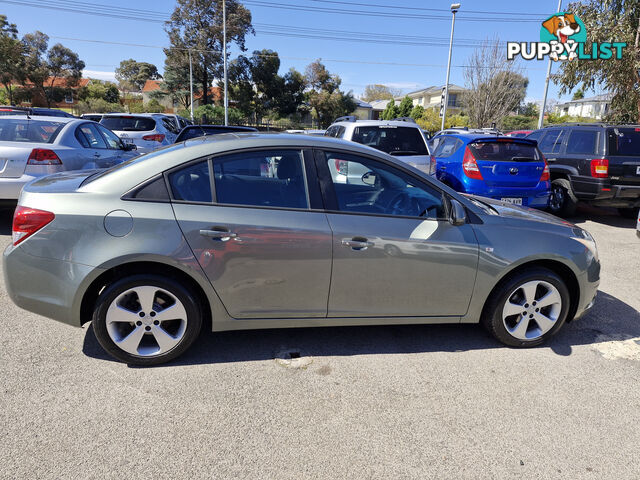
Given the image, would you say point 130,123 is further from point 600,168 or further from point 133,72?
point 133,72

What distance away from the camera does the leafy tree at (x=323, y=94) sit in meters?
45.7

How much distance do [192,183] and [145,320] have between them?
993mm

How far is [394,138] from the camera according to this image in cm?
750

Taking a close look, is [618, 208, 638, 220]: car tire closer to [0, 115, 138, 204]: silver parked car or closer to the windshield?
the windshield

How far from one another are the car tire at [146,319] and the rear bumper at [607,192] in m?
7.52

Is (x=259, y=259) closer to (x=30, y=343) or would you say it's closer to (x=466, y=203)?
(x=466, y=203)

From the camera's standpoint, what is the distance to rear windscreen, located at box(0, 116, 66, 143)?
6008 millimetres

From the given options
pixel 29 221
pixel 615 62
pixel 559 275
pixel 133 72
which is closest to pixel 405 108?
pixel 615 62

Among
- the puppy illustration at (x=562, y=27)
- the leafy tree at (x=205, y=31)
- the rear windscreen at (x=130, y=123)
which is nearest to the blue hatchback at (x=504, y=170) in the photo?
the puppy illustration at (x=562, y=27)

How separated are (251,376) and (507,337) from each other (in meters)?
2.03

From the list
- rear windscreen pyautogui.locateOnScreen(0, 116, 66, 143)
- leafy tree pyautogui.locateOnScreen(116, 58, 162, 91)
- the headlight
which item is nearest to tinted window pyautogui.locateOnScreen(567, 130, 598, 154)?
the headlight

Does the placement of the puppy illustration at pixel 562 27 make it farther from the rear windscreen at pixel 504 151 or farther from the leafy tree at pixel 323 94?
the leafy tree at pixel 323 94

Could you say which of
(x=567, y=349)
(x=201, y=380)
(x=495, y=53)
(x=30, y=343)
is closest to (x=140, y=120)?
(x=30, y=343)

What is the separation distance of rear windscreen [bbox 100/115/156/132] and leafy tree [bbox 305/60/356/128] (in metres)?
35.2
